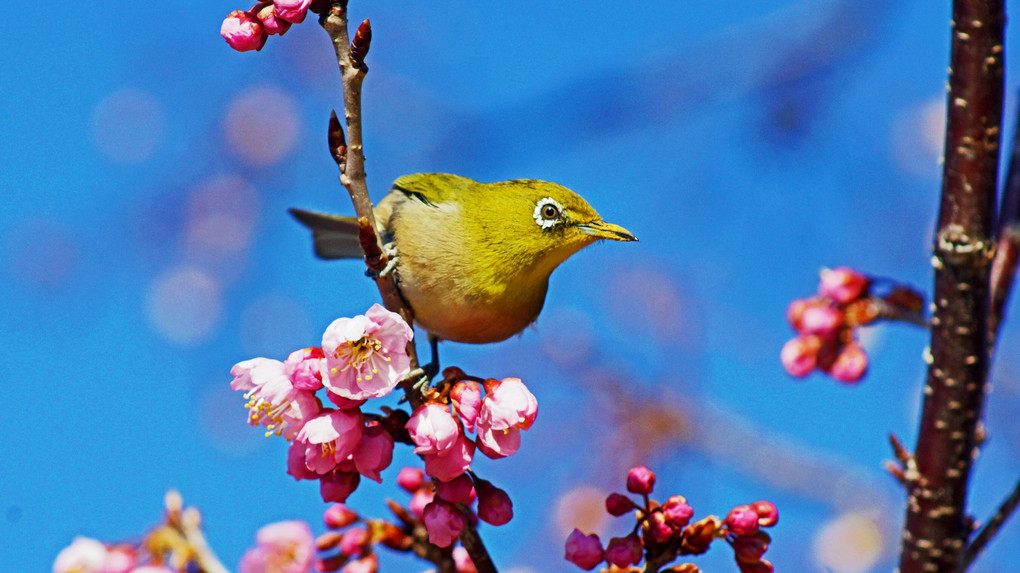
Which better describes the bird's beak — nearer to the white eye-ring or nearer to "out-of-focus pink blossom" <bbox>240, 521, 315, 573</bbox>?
the white eye-ring

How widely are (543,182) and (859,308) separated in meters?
1.50

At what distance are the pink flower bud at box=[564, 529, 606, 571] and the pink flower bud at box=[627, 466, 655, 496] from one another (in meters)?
0.19

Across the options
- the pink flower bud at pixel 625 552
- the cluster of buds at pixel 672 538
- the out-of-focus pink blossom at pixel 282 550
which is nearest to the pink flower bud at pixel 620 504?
the cluster of buds at pixel 672 538

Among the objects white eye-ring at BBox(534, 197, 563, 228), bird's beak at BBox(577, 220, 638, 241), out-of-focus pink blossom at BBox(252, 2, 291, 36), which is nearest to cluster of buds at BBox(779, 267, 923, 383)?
bird's beak at BBox(577, 220, 638, 241)

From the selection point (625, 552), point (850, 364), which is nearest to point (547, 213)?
point (850, 364)

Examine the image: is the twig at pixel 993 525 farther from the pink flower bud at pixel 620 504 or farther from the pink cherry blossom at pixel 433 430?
the pink cherry blossom at pixel 433 430

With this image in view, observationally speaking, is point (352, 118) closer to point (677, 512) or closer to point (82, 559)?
point (677, 512)

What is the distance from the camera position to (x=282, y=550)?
3.24 m

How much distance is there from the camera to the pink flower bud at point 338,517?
2.83 meters

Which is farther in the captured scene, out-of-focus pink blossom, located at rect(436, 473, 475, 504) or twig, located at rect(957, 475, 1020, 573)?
twig, located at rect(957, 475, 1020, 573)

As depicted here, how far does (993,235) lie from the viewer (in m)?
2.54

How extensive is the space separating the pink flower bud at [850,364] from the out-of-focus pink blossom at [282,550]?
2423 millimetres

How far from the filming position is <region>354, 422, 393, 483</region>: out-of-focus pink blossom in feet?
7.63

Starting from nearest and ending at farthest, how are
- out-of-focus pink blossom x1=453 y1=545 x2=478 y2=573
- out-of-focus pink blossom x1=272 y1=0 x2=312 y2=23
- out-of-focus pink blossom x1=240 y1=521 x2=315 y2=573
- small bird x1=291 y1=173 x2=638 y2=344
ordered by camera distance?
1. out-of-focus pink blossom x1=272 y1=0 x2=312 y2=23
2. out-of-focus pink blossom x1=453 y1=545 x2=478 y2=573
3. out-of-focus pink blossom x1=240 y1=521 x2=315 y2=573
4. small bird x1=291 y1=173 x2=638 y2=344
